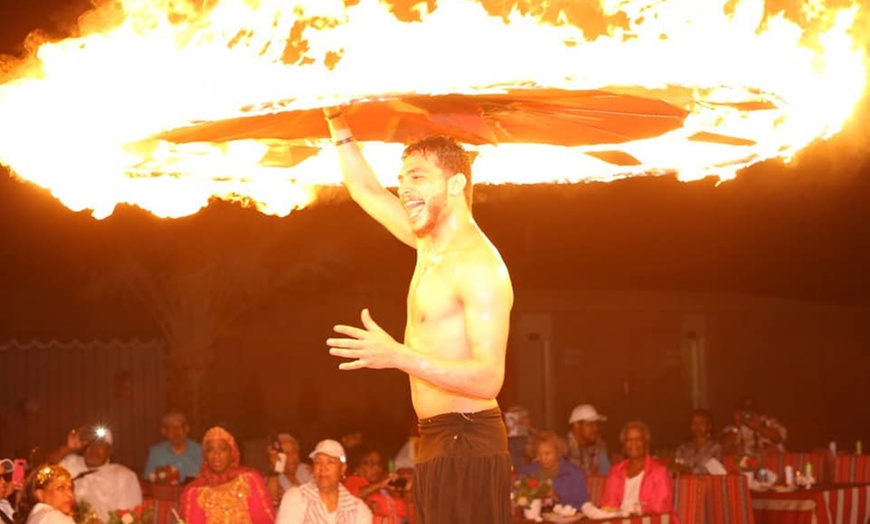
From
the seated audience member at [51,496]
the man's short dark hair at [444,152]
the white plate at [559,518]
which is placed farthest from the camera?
the white plate at [559,518]

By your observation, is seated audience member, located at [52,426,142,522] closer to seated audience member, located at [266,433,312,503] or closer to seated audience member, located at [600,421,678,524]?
seated audience member, located at [266,433,312,503]

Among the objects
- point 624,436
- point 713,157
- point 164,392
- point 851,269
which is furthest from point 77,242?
point 713,157

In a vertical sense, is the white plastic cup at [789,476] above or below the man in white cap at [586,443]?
below

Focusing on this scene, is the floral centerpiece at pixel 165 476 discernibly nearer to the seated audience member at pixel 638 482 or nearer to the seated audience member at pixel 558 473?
the seated audience member at pixel 558 473

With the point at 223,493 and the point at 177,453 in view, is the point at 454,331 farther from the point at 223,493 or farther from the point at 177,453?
the point at 177,453

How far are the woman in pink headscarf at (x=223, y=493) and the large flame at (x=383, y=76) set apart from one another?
271 centimetres

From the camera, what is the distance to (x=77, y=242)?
15539mm

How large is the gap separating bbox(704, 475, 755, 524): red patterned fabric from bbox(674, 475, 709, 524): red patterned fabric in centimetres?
31

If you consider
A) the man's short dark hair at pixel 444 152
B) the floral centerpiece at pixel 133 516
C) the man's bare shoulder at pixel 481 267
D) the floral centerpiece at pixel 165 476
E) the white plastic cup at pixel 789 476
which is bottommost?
the floral centerpiece at pixel 133 516

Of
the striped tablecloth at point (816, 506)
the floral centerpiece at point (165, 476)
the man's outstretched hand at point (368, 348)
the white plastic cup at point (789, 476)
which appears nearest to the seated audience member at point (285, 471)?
the floral centerpiece at point (165, 476)

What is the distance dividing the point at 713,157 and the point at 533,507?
385 centimetres

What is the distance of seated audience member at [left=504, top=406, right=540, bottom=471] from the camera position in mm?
10617

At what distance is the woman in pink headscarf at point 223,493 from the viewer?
754 cm

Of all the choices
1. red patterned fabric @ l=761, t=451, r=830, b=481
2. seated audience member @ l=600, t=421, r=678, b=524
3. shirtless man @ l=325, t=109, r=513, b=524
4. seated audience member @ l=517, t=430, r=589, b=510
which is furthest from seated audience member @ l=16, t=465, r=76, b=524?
red patterned fabric @ l=761, t=451, r=830, b=481
